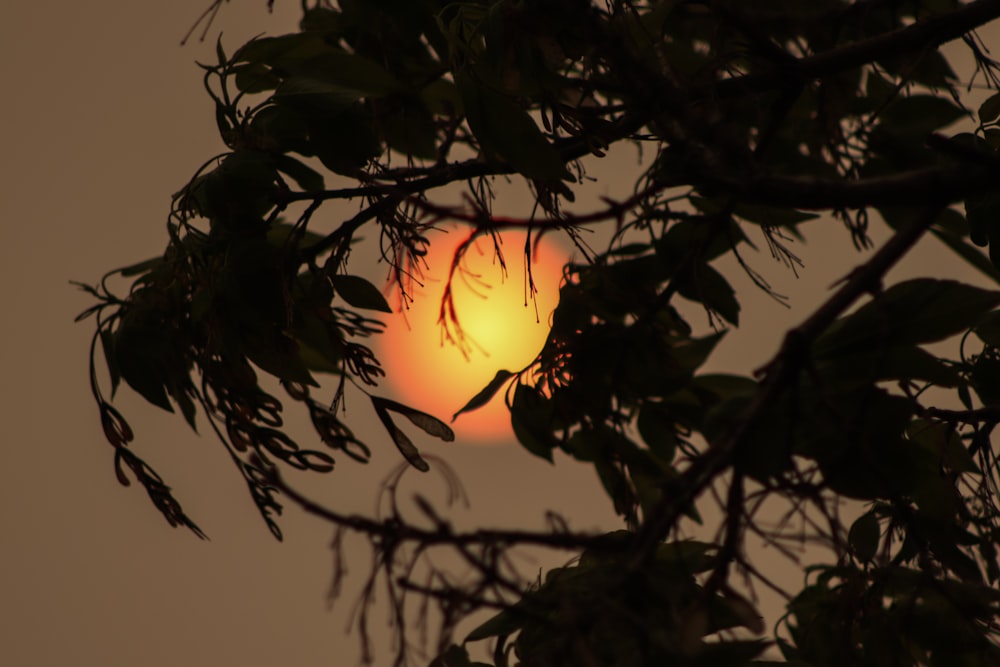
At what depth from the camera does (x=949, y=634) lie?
1.75 ft

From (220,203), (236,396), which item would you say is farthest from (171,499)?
(220,203)

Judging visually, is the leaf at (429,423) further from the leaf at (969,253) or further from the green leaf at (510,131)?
the leaf at (969,253)

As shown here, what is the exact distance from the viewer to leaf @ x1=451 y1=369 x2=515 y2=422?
1.71 feet

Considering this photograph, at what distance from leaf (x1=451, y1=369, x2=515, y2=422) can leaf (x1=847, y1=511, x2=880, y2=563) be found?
0.77 ft

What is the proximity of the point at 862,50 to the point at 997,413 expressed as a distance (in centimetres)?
22

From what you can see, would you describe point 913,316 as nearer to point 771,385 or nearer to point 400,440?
point 771,385

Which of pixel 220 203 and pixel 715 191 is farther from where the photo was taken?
pixel 220 203

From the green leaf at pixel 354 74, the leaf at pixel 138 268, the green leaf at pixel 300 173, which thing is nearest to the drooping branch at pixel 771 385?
the green leaf at pixel 354 74

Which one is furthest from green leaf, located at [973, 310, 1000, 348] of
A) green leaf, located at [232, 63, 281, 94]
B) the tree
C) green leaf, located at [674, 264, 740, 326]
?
green leaf, located at [232, 63, 281, 94]

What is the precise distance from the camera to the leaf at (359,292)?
0.57 meters

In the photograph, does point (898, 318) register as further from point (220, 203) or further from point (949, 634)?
point (220, 203)

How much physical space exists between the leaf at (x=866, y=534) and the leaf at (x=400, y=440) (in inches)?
10.5

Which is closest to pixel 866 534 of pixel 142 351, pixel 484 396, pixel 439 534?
pixel 484 396

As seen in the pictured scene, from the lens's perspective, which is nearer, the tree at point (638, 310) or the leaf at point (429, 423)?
the tree at point (638, 310)
